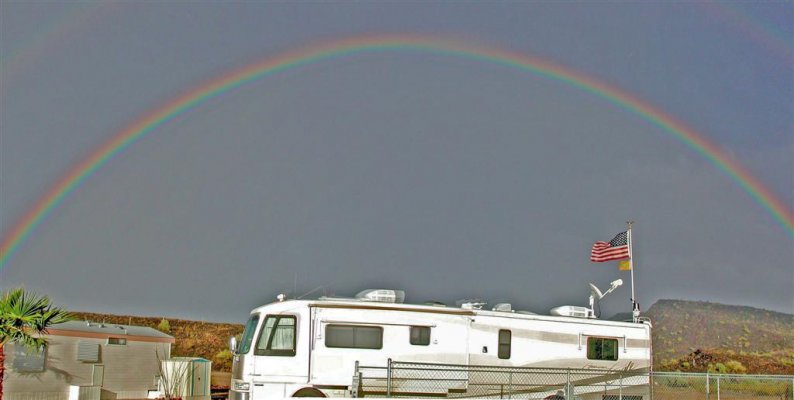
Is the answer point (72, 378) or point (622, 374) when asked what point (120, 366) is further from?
point (622, 374)

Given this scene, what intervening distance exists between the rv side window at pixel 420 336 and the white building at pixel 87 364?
11.8 m

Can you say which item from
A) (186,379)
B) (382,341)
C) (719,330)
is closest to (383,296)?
(382,341)

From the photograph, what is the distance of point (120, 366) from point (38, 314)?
5.60 m

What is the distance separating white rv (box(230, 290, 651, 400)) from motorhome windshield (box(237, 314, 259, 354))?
0.03 meters

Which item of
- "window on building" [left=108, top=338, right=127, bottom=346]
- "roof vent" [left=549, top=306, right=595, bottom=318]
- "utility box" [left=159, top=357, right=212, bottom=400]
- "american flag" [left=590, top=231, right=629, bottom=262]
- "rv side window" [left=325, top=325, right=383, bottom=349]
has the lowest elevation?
"utility box" [left=159, top=357, right=212, bottom=400]

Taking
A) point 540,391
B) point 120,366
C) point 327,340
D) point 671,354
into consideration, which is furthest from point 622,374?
point 671,354

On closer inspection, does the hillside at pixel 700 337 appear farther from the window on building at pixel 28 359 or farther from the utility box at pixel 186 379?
the window on building at pixel 28 359

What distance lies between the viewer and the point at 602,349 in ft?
71.6

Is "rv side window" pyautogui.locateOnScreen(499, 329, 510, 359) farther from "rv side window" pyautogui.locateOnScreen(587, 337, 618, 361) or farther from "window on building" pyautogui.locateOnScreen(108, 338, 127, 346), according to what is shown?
"window on building" pyautogui.locateOnScreen(108, 338, 127, 346)

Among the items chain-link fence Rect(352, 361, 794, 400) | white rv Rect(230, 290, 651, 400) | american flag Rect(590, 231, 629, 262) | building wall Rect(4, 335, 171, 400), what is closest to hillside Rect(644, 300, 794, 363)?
american flag Rect(590, 231, 629, 262)

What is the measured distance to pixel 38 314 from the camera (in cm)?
2448

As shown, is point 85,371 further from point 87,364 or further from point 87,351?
point 87,351

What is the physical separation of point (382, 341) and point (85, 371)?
1213cm

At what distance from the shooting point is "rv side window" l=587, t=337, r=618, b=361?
21.7 metres
